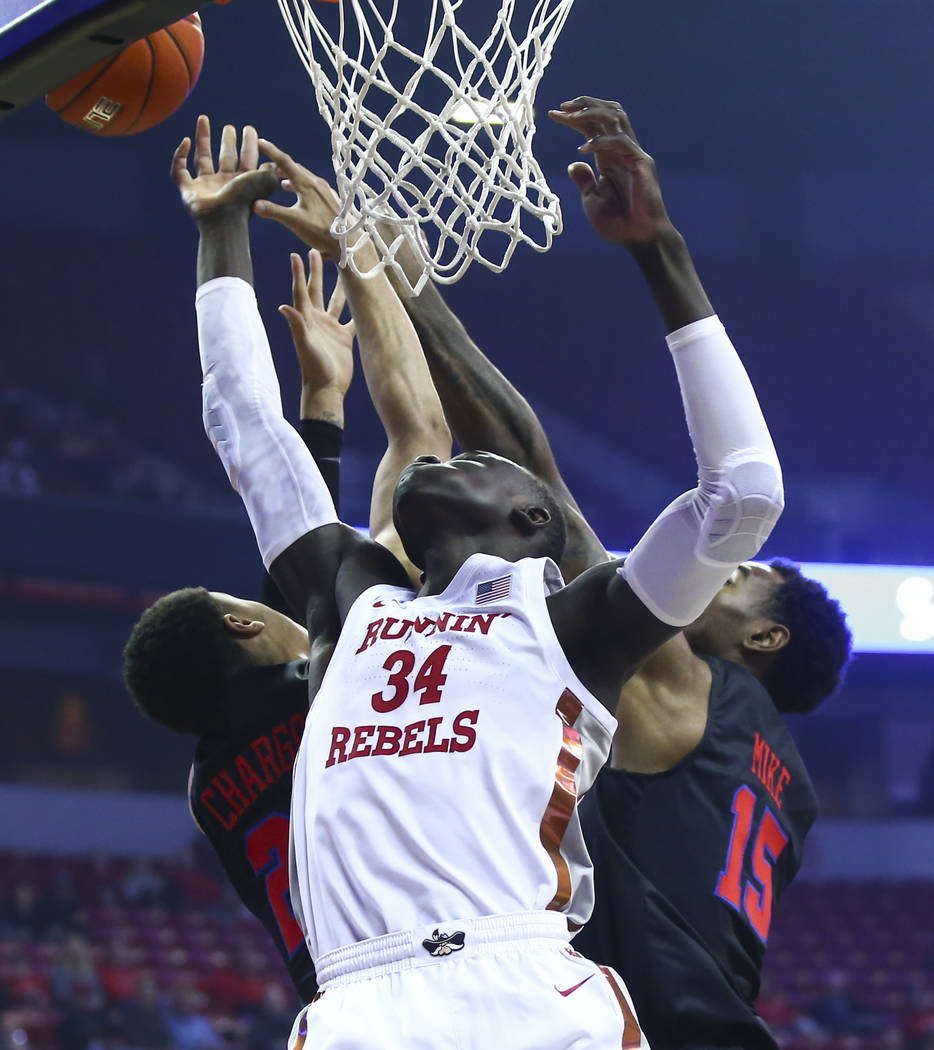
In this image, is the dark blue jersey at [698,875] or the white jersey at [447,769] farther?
the dark blue jersey at [698,875]

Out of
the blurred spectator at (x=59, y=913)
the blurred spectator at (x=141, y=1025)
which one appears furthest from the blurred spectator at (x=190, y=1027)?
the blurred spectator at (x=59, y=913)

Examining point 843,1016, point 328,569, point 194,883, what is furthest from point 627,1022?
point 194,883

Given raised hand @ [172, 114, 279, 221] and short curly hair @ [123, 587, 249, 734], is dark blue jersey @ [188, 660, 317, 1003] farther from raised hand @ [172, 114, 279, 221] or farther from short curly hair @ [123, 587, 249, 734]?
raised hand @ [172, 114, 279, 221]

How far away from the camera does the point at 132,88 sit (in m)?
2.88

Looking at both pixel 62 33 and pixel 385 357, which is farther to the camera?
pixel 385 357

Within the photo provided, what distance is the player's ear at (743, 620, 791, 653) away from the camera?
126 inches

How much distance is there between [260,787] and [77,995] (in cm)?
782

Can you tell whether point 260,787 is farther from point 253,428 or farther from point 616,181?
point 616,181

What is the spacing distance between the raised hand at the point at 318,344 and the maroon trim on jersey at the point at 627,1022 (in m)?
1.77

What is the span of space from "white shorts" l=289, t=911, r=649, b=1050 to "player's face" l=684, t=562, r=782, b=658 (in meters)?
1.15

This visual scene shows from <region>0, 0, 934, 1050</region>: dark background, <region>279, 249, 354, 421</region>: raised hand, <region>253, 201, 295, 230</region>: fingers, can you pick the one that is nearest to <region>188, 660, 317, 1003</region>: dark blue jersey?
<region>279, 249, 354, 421</region>: raised hand

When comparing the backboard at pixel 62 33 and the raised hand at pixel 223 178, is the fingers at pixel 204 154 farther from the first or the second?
the backboard at pixel 62 33

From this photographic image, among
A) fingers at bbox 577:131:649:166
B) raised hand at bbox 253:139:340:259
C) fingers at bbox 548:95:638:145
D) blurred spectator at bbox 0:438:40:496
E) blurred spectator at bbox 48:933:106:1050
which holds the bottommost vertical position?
blurred spectator at bbox 48:933:106:1050

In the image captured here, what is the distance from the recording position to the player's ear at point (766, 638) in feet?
10.5
